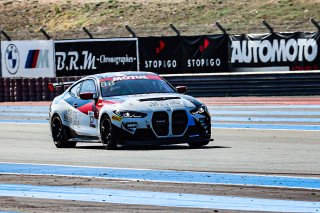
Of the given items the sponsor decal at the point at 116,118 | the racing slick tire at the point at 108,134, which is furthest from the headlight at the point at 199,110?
the racing slick tire at the point at 108,134

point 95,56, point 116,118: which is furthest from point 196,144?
point 95,56

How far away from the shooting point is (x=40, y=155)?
16453 millimetres

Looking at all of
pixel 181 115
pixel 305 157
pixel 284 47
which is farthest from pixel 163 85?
pixel 284 47

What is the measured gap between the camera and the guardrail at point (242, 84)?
3138cm

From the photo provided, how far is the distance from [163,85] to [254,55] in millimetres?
17497

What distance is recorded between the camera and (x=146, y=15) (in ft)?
170

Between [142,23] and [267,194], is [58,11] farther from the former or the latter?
[267,194]

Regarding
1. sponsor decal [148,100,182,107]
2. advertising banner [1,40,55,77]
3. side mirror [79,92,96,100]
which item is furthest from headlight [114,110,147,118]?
advertising banner [1,40,55,77]

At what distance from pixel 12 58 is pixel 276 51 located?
1067 cm

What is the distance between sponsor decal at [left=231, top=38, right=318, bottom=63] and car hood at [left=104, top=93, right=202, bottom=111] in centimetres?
1731

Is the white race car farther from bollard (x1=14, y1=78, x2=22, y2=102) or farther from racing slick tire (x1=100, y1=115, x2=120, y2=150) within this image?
bollard (x1=14, y1=78, x2=22, y2=102)

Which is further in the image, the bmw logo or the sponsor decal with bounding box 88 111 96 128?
the bmw logo

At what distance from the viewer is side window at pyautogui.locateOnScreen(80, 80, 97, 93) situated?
18.1 metres

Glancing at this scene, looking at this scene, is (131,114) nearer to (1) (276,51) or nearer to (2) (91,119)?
(2) (91,119)
